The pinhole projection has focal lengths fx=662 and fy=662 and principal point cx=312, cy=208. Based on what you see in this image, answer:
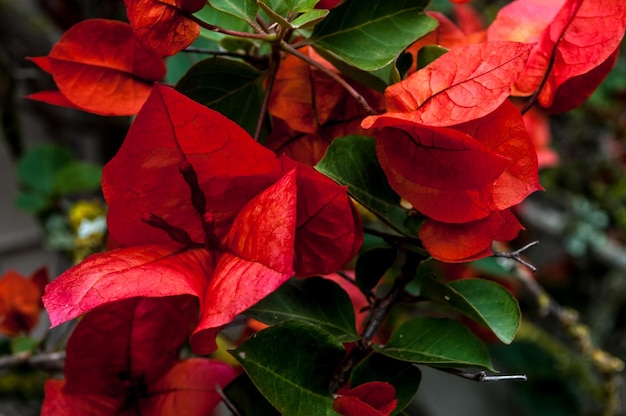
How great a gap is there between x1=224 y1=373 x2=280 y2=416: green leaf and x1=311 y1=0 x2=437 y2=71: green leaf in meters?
0.15

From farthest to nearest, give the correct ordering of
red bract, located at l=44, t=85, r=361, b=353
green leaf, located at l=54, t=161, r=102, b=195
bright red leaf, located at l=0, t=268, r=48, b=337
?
green leaf, located at l=54, t=161, r=102, b=195
bright red leaf, located at l=0, t=268, r=48, b=337
red bract, located at l=44, t=85, r=361, b=353

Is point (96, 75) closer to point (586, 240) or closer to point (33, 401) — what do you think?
point (33, 401)

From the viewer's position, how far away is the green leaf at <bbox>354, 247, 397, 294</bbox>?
0.32 metres

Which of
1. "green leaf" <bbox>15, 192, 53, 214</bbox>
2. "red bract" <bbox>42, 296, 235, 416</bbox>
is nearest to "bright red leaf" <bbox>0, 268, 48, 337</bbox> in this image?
"red bract" <bbox>42, 296, 235, 416</bbox>

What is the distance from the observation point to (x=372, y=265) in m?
0.33

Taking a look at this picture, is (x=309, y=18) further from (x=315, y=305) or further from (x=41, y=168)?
(x=41, y=168)

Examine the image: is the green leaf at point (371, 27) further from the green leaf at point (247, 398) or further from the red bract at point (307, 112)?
the green leaf at point (247, 398)

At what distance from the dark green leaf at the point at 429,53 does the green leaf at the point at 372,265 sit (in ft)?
0.30

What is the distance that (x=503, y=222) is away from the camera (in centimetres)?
27

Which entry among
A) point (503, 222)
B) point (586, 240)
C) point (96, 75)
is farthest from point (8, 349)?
point (586, 240)

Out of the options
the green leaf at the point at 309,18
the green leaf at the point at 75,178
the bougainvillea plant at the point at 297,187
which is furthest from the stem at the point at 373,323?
the green leaf at the point at 75,178

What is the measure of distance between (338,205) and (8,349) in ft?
1.62

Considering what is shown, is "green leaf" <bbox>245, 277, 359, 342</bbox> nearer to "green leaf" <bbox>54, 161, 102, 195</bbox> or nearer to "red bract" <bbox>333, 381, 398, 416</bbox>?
"red bract" <bbox>333, 381, 398, 416</bbox>

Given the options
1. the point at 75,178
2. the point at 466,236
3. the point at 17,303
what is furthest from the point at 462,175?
the point at 75,178
